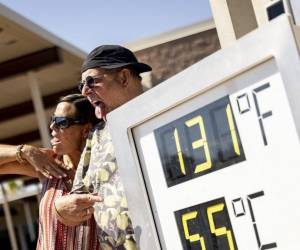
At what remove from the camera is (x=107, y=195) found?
6.46ft

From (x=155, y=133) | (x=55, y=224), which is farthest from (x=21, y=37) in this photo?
(x=155, y=133)

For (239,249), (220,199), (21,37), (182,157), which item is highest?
(21,37)

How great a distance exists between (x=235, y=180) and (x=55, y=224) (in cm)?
123

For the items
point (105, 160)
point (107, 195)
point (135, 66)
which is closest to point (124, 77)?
point (135, 66)

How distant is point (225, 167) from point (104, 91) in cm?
77

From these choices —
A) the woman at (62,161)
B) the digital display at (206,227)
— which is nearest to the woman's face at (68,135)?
the woman at (62,161)

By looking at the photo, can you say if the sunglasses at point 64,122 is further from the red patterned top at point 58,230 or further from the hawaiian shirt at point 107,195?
the hawaiian shirt at point 107,195

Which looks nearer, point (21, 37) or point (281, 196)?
point (281, 196)

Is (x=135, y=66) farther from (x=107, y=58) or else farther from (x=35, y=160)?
(x=35, y=160)

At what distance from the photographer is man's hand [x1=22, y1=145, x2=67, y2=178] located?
8.66 ft

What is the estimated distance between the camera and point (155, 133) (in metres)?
1.56

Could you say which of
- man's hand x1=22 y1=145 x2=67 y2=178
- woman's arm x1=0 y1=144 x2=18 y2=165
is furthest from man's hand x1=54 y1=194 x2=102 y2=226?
woman's arm x1=0 y1=144 x2=18 y2=165

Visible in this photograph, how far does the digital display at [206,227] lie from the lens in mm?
1426

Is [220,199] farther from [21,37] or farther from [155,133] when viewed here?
[21,37]
